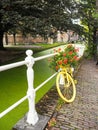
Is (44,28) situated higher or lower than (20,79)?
higher

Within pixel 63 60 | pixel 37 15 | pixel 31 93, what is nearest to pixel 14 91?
pixel 63 60

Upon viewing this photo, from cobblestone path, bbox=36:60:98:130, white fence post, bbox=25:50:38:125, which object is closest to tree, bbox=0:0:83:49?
cobblestone path, bbox=36:60:98:130

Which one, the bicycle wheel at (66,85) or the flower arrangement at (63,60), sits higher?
the flower arrangement at (63,60)

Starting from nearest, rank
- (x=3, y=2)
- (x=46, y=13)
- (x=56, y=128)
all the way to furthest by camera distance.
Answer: (x=56, y=128), (x=3, y=2), (x=46, y=13)

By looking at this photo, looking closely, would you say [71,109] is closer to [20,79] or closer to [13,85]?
[13,85]

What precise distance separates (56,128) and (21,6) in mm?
5650

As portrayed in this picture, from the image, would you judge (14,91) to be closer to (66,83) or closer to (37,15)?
(66,83)

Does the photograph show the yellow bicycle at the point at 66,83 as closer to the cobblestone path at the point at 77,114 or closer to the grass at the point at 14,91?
the cobblestone path at the point at 77,114

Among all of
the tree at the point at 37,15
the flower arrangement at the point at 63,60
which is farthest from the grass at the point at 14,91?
the tree at the point at 37,15

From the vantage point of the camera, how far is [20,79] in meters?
7.05

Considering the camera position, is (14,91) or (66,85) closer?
(66,85)

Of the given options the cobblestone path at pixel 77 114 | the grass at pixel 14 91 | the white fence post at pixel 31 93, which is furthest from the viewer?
the grass at pixel 14 91

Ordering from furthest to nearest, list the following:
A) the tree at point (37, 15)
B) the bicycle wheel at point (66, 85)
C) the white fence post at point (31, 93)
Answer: the tree at point (37, 15)
the bicycle wheel at point (66, 85)
the white fence post at point (31, 93)

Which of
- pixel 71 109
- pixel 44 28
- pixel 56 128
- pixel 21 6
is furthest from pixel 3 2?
pixel 56 128
